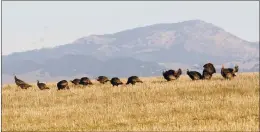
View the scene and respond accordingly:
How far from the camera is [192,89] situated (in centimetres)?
3372

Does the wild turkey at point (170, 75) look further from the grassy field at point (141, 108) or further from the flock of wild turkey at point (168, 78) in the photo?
the grassy field at point (141, 108)

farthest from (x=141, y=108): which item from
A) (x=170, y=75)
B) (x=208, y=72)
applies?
(x=208, y=72)

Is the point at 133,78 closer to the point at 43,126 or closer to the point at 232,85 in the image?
the point at 232,85

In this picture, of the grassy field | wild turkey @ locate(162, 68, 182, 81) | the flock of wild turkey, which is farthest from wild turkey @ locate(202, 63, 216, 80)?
the grassy field

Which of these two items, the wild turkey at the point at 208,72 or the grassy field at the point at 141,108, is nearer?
the grassy field at the point at 141,108

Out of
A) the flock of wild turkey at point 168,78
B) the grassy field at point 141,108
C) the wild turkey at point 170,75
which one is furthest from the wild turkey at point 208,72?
the grassy field at point 141,108

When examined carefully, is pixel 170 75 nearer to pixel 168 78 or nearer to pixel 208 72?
pixel 168 78

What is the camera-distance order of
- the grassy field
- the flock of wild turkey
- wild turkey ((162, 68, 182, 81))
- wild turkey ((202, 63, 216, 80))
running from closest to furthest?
1. the grassy field
2. the flock of wild turkey
3. wild turkey ((202, 63, 216, 80))
4. wild turkey ((162, 68, 182, 81))

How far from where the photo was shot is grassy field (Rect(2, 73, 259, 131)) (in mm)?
22870

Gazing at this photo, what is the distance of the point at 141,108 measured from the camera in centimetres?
2748

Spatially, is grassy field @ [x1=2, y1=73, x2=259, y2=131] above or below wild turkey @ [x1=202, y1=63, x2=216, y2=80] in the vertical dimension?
below

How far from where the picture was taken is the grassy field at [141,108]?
22.9 meters

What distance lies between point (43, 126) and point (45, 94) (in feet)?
38.3

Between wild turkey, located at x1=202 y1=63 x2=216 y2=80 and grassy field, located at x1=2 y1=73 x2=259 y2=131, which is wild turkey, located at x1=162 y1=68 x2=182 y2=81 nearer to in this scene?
wild turkey, located at x1=202 y1=63 x2=216 y2=80
